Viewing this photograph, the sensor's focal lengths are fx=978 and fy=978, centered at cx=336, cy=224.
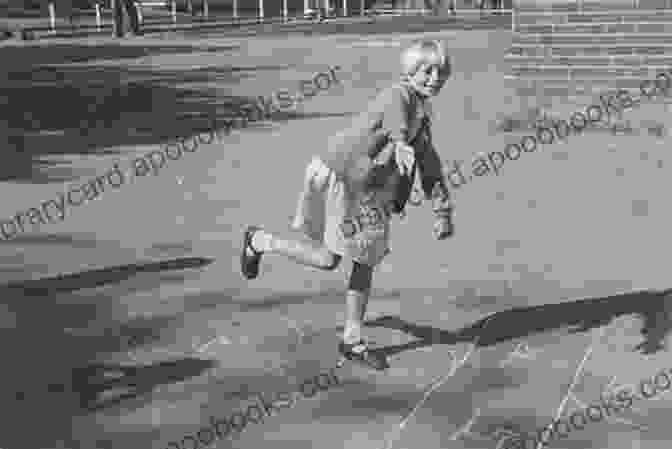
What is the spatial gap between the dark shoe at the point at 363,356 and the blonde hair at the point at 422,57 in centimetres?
137

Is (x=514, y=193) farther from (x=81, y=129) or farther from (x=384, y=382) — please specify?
(x=81, y=129)

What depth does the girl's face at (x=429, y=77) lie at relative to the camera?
460 cm

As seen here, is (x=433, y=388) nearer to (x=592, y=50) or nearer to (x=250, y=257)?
(x=250, y=257)

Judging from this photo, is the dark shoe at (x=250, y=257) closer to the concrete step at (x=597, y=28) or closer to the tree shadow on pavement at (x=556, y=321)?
the tree shadow on pavement at (x=556, y=321)

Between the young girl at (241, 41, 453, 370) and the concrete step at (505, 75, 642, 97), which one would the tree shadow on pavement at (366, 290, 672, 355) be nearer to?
the young girl at (241, 41, 453, 370)

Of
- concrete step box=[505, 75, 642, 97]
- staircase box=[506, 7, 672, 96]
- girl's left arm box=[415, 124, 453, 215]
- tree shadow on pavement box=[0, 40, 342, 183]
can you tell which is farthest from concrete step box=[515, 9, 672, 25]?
girl's left arm box=[415, 124, 453, 215]

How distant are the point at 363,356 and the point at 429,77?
1423mm

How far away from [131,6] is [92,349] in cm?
3158

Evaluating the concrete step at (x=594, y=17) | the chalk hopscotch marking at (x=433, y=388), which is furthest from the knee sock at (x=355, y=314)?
the concrete step at (x=594, y=17)

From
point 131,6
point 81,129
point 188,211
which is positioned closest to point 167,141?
point 81,129

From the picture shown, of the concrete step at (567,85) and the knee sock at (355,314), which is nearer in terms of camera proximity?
the knee sock at (355,314)

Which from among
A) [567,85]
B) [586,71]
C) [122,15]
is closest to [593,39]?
[586,71]

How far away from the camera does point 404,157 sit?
14.8 feet

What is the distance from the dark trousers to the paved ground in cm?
2245
